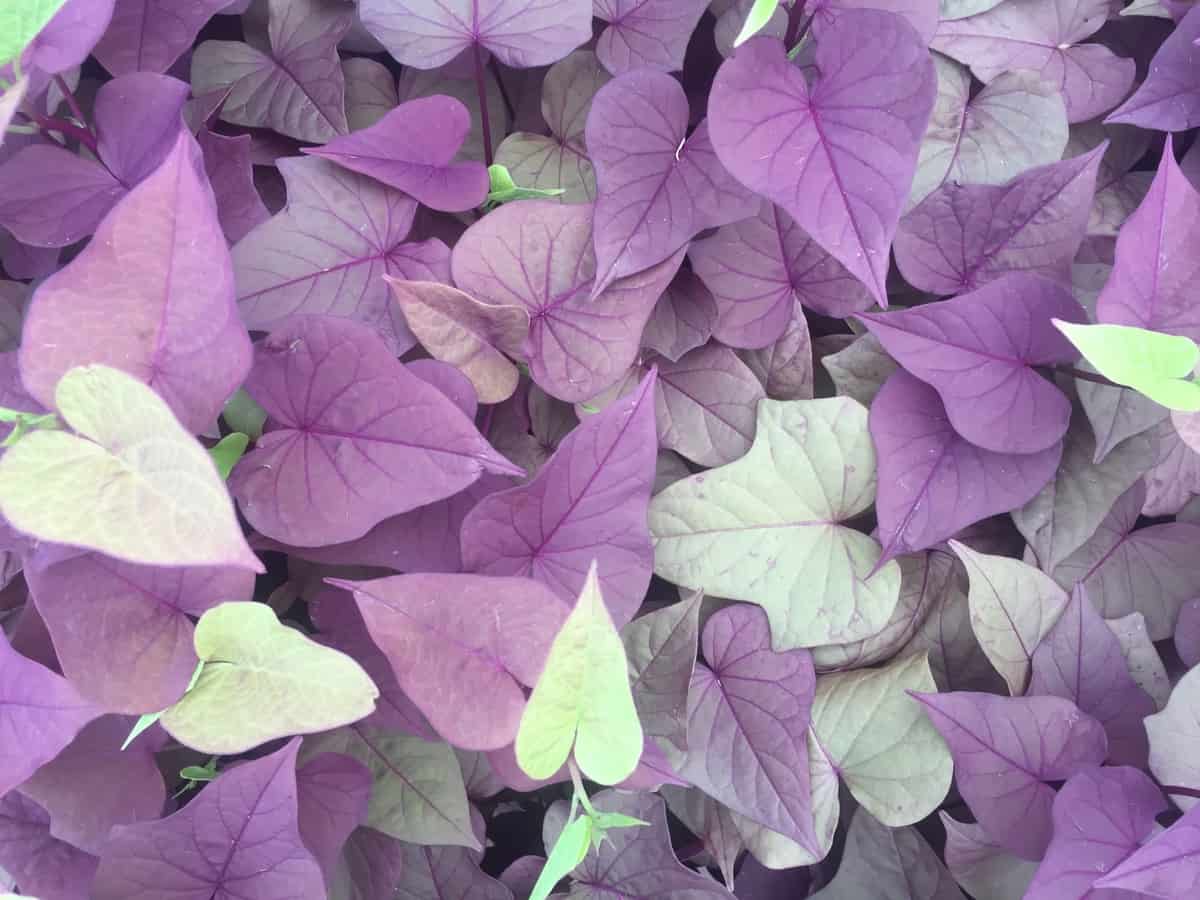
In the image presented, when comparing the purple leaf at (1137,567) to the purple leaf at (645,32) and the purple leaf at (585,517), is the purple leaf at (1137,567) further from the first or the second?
the purple leaf at (645,32)

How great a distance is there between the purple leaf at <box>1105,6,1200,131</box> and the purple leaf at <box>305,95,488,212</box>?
0.49 meters

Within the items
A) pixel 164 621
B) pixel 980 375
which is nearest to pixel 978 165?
pixel 980 375

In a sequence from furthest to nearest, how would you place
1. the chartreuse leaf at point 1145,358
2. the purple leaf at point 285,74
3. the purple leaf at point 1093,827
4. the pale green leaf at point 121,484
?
1. the purple leaf at point 285,74
2. the purple leaf at point 1093,827
3. the chartreuse leaf at point 1145,358
4. the pale green leaf at point 121,484

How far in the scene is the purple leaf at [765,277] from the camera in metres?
0.64

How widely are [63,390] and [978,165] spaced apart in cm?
64

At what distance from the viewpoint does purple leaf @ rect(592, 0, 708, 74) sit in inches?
25.0

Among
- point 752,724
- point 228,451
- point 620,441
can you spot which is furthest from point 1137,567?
point 228,451

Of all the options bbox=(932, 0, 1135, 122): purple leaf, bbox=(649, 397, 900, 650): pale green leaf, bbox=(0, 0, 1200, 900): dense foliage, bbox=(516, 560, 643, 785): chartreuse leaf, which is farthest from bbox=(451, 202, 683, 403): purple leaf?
bbox=(932, 0, 1135, 122): purple leaf

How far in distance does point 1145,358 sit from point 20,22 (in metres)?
0.62

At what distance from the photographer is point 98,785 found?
54cm

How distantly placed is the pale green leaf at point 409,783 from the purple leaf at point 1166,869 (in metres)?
0.40

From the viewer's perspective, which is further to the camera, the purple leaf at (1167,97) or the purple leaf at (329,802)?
the purple leaf at (1167,97)

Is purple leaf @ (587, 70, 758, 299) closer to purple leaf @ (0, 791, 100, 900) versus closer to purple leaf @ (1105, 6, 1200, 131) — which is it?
purple leaf @ (1105, 6, 1200, 131)

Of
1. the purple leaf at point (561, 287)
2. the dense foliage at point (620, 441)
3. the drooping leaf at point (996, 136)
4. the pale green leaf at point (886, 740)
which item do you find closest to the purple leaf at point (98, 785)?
the dense foliage at point (620, 441)
